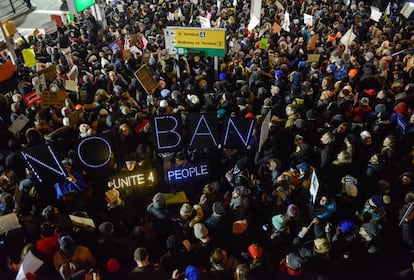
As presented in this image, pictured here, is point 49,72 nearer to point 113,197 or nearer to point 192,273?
point 113,197

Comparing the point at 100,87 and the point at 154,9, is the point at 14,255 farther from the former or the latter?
the point at 154,9

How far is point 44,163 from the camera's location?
496cm

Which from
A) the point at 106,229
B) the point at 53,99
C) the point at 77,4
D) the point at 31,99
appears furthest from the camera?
the point at 77,4

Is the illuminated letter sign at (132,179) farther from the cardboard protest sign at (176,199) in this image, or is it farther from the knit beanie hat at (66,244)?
the knit beanie hat at (66,244)

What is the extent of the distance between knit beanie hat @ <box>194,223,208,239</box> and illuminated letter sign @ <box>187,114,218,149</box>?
168cm

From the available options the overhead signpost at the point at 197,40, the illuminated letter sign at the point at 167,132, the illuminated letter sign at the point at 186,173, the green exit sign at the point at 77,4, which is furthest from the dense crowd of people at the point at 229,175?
the green exit sign at the point at 77,4

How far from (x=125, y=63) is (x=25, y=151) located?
5.14 meters

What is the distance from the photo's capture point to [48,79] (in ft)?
27.6

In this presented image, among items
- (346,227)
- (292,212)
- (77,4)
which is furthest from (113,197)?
(77,4)

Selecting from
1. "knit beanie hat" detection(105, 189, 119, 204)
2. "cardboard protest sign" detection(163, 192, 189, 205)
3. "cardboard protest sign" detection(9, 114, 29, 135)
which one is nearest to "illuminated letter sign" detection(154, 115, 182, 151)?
"cardboard protest sign" detection(163, 192, 189, 205)

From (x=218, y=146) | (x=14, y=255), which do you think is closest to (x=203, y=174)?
(x=218, y=146)

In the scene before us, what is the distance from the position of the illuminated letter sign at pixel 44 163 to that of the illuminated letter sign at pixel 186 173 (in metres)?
1.53

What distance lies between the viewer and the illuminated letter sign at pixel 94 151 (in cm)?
509

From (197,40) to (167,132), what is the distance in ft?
12.6
